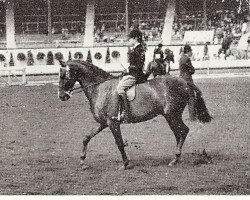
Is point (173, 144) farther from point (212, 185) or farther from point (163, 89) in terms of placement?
point (212, 185)

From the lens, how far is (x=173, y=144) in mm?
12875

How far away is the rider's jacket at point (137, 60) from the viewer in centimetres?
1029

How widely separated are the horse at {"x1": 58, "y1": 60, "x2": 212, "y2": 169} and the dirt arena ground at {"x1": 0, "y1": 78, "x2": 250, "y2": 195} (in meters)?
0.60

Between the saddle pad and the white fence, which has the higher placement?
the saddle pad

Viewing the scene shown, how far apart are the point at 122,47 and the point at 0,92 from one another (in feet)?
43.8

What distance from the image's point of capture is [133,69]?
34.6 ft

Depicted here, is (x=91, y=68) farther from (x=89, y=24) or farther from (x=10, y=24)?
(x=10, y=24)

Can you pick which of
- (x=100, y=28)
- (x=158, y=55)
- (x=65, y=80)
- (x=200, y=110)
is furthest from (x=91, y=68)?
(x=100, y=28)

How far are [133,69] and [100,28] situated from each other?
86.9 feet

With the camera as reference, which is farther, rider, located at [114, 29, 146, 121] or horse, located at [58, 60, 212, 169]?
horse, located at [58, 60, 212, 169]

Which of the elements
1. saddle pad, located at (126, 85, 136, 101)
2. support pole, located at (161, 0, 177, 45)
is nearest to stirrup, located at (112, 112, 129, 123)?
saddle pad, located at (126, 85, 136, 101)

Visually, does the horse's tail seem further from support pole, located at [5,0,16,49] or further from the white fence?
support pole, located at [5,0,16,49]

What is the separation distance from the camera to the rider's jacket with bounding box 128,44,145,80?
10.3 metres

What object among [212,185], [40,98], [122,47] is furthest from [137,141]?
[122,47]
